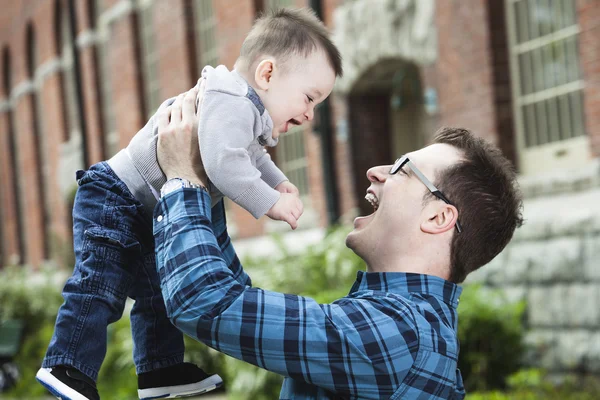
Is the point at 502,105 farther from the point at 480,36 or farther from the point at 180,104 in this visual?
the point at 180,104

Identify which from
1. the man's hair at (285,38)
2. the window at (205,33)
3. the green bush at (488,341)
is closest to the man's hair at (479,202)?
the man's hair at (285,38)

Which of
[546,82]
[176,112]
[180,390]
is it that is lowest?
[180,390]

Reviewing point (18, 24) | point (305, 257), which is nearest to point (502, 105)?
point (305, 257)

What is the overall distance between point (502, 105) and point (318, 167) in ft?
12.1

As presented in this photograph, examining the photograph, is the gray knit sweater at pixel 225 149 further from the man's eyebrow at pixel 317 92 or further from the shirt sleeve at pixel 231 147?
the man's eyebrow at pixel 317 92

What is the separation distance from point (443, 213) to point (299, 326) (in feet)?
1.70

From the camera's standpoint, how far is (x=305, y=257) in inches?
341

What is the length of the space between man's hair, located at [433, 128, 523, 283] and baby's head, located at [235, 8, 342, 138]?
16.4 inches

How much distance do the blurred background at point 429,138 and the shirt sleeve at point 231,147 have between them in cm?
385

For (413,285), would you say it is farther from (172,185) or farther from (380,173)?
(172,185)

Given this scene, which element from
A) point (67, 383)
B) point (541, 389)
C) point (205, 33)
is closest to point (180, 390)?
point (67, 383)

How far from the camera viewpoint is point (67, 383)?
A: 2465 millimetres

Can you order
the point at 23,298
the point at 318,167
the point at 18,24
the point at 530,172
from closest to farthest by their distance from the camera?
the point at 530,172
the point at 318,167
the point at 23,298
the point at 18,24

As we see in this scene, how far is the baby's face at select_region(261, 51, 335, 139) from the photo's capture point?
253 centimetres
